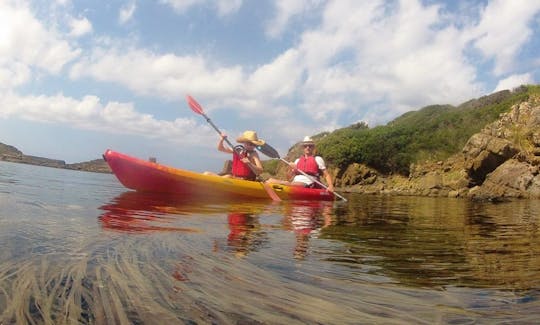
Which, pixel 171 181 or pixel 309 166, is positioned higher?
pixel 309 166

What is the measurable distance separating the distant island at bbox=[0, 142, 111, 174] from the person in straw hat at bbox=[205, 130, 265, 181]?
212ft

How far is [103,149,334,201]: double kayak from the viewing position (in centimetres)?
852

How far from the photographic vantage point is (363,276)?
2260 mm

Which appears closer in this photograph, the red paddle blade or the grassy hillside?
the red paddle blade

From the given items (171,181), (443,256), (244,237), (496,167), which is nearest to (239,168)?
(171,181)

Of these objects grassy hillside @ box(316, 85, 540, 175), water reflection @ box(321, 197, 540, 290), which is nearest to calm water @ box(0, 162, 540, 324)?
water reflection @ box(321, 197, 540, 290)

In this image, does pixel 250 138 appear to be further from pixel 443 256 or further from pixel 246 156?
pixel 443 256

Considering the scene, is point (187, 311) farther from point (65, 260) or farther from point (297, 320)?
point (65, 260)

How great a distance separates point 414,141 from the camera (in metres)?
34.6

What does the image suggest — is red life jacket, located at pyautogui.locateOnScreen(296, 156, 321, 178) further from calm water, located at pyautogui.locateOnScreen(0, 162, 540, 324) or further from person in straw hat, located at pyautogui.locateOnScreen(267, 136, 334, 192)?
calm water, located at pyautogui.locateOnScreen(0, 162, 540, 324)

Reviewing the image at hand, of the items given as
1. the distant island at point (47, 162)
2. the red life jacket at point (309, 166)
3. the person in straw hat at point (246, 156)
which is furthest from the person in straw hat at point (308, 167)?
the distant island at point (47, 162)

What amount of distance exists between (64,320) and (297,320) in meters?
0.81

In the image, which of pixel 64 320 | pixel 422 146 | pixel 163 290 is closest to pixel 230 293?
pixel 163 290

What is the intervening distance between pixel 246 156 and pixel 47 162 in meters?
74.1
